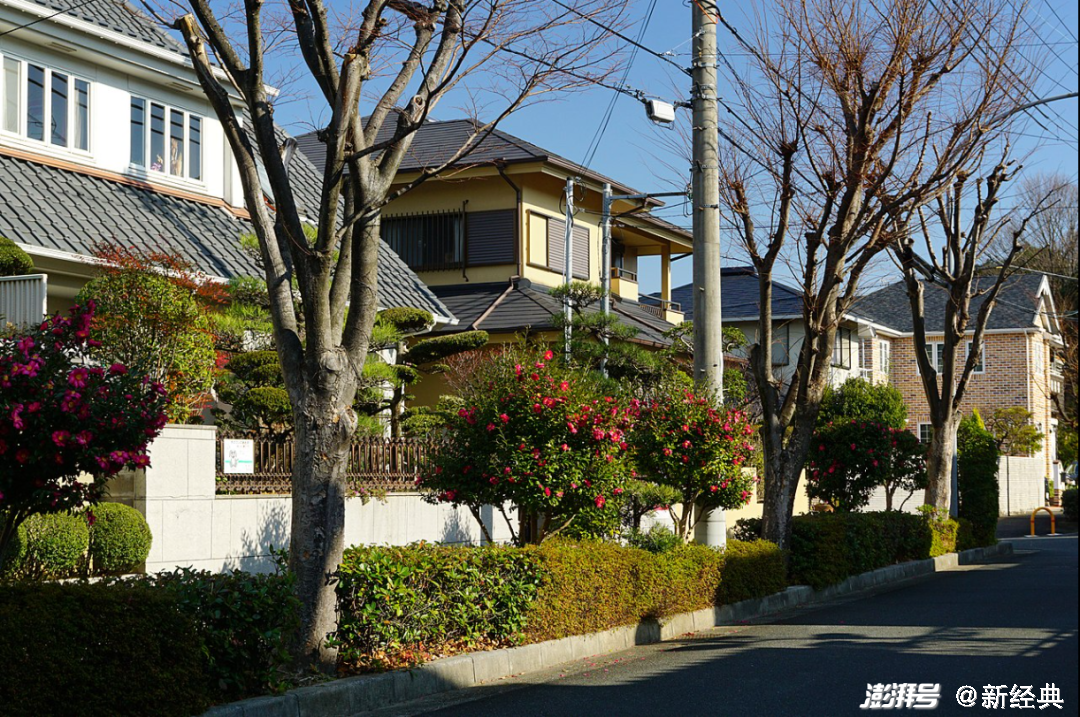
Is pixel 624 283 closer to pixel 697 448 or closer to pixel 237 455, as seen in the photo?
pixel 697 448

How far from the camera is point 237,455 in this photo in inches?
506

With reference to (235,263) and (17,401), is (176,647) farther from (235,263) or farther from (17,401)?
(235,263)

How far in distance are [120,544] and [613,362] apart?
10447mm

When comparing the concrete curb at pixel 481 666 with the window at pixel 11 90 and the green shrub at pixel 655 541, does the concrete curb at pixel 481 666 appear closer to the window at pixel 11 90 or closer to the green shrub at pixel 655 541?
the green shrub at pixel 655 541

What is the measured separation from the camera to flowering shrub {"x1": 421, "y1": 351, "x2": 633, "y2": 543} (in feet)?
38.4

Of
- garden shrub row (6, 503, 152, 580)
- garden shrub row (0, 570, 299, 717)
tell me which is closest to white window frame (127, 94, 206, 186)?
garden shrub row (6, 503, 152, 580)

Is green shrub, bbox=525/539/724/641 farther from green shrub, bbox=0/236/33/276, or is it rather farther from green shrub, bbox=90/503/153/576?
green shrub, bbox=0/236/33/276

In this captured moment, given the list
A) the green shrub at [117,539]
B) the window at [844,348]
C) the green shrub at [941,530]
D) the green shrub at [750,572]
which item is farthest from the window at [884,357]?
the green shrub at [117,539]

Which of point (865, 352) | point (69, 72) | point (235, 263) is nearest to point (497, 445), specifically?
point (235, 263)

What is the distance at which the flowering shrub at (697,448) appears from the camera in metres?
14.7

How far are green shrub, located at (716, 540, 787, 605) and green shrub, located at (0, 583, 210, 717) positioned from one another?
7.94 metres

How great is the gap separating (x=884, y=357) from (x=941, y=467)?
25110 mm

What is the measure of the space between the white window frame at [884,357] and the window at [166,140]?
111 ft

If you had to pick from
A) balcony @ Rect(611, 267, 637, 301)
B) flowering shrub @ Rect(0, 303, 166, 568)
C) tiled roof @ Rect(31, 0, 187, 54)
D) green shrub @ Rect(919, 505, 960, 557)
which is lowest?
green shrub @ Rect(919, 505, 960, 557)
